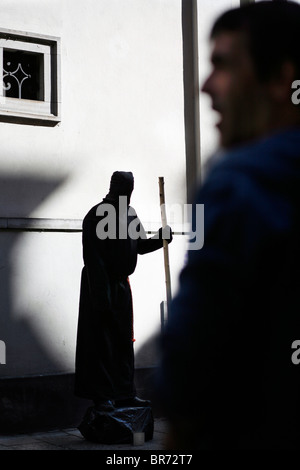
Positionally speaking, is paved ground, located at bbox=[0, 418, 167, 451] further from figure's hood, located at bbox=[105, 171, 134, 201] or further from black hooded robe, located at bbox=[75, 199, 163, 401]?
figure's hood, located at bbox=[105, 171, 134, 201]

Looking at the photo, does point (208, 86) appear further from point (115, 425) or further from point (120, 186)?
point (115, 425)

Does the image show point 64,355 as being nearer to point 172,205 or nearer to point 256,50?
point 172,205

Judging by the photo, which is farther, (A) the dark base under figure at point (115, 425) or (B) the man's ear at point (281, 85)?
(A) the dark base under figure at point (115, 425)

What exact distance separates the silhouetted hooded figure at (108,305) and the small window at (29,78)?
1490 mm

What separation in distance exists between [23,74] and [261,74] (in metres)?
7.56

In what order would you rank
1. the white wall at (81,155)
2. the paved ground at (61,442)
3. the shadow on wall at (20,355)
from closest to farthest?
the paved ground at (61,442)
the shadow on wall at (20,355)
the white wall at (81,155)

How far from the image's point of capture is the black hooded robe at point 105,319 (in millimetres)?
7148

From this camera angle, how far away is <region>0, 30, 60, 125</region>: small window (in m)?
8.27

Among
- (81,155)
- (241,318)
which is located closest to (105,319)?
(81,155)

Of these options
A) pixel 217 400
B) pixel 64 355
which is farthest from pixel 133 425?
pixel 217 400

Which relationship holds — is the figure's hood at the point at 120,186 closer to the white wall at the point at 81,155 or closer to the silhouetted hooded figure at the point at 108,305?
the silhouetted hooded figure at the point at 108,305

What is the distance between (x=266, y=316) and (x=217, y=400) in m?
0.13

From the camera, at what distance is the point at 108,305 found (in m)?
7.17

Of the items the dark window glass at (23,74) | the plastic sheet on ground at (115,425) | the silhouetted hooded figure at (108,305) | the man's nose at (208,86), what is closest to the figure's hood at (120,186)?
the silhouetted hooded figure at (108,305)
